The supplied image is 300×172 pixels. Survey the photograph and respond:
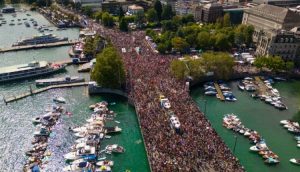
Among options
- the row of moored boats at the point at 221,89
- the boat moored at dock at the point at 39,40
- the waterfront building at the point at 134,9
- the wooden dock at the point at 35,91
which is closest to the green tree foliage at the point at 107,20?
the waterfront building at the point at 134,9

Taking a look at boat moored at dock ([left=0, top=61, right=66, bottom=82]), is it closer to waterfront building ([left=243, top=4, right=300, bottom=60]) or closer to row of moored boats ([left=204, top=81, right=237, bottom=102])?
row of moored boats ([left=204, top=81, right=237, bottom=102])

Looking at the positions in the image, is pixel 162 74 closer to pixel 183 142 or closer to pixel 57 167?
pixel 183 142

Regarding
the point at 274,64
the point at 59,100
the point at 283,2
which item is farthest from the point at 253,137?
the point at 283,2

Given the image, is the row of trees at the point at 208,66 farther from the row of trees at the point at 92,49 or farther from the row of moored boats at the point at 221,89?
the row of trees at the point at 92,49

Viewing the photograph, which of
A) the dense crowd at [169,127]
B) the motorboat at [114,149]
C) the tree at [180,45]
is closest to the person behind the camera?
the dense crowd at [169,127]

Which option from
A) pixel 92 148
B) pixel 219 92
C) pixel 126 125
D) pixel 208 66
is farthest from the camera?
pixel 208 66

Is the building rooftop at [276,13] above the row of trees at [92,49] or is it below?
above

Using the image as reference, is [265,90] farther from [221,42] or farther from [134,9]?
[134,9]

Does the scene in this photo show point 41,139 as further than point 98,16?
No
